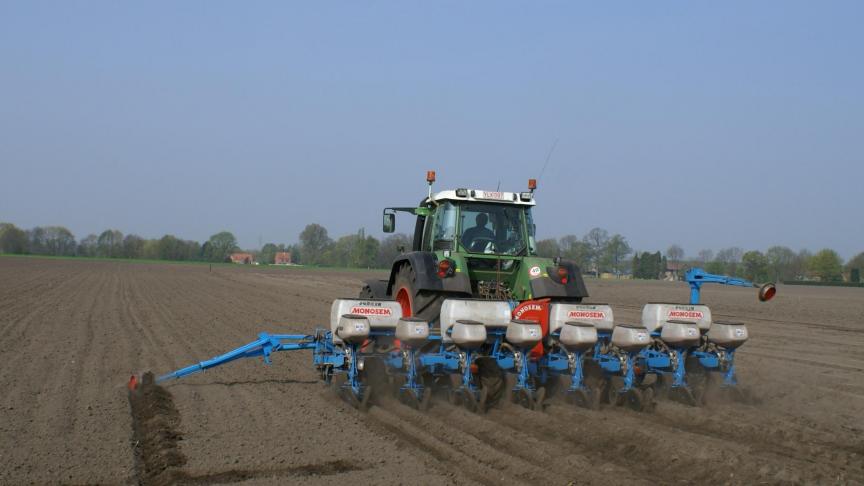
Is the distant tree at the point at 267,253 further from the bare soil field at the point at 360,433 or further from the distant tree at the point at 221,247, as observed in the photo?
the bare soil field at the point at 360,433

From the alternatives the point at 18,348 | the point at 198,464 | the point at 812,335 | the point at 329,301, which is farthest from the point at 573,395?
the point at 329,301

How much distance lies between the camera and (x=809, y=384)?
8.69m

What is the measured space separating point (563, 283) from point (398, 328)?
1.91 metres

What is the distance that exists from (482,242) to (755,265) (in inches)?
2758

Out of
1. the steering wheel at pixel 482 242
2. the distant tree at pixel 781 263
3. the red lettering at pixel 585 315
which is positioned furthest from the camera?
the distant tree at pixel 781 263

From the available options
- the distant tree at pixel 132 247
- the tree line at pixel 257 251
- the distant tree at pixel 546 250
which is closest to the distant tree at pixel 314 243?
the tree line at pixel 257 251

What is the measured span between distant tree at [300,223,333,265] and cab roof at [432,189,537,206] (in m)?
92.0

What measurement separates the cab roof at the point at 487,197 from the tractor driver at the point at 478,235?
252 mm

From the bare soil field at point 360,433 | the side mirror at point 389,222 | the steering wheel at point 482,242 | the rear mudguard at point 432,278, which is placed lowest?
the bare soil field at point 360,433

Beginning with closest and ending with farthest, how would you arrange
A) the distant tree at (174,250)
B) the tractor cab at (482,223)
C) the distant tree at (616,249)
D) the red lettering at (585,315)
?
the red lettering at (585,315), the tractor cab at (482,223), the distant tree at (616,249), the distant tree at (174,250)

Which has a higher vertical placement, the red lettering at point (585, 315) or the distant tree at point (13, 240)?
the distant tree at point (13, 240)

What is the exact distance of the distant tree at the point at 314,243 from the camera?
333 ft

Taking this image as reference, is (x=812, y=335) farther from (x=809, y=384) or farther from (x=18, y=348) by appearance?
(x=18, y=348)

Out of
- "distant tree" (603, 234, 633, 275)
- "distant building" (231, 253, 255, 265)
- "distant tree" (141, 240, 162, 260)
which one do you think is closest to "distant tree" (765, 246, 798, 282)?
"distant tree" (603, 234, 633, 275)
